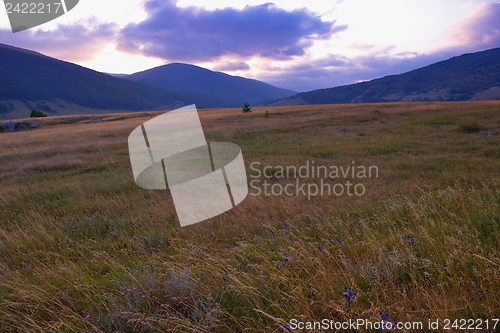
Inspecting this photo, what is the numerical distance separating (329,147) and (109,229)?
11.1 metres

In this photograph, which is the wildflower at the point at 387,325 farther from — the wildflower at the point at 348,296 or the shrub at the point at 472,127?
the shrub at the point at 472,127

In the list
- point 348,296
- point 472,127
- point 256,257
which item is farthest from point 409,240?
point 472,127

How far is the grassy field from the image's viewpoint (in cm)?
244

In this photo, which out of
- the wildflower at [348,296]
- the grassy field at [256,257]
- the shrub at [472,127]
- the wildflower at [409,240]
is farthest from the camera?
the shrub at [472,127]

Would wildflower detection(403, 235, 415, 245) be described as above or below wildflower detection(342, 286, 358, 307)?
below

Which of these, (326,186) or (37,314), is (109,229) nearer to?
(37,314)

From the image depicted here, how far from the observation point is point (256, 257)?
3.64m

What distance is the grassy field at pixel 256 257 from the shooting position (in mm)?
2436

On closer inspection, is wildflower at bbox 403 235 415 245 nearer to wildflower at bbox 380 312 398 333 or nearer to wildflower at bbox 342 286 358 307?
wildflower at bbox 342 286 358 307

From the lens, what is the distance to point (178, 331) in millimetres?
2391

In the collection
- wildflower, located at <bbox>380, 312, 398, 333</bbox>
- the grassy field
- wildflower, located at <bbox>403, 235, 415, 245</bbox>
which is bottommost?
the grassy field

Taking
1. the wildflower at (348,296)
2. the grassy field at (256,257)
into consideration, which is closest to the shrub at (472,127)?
the grassy field at (256,257)

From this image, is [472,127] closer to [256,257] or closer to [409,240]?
[409,240]

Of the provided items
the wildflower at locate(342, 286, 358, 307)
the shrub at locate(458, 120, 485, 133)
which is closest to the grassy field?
the wildflower at locate(342, 286, 358, 307)
